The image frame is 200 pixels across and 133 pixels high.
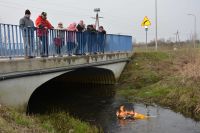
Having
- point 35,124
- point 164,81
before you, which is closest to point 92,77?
point 164,81

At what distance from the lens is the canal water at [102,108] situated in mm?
12211

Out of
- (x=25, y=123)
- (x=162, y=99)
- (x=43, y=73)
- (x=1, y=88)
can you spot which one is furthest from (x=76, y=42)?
(x=25, y=123)

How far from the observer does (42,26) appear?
13.7 meters

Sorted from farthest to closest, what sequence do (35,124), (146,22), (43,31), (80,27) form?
(146,22) → (80,27) → (43,31) → (35,124)

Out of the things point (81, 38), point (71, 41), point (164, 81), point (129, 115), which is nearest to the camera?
point (129, 115)

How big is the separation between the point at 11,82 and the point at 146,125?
4.81 m

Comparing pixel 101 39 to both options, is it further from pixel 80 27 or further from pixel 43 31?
pixel 43 31

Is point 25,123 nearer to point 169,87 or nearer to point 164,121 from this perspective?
point 164,121

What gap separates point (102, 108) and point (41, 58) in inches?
157

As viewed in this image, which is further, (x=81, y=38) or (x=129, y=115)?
(x=81, y=38)

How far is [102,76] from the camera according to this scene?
906 inches

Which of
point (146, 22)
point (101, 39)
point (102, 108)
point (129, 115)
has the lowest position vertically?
point (102, 108)

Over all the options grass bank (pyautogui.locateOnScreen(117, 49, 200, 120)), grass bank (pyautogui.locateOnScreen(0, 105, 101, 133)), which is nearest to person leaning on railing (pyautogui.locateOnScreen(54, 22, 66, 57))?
grass bank (pyautogui.locateOnScreen(0, 105, 101, 133))

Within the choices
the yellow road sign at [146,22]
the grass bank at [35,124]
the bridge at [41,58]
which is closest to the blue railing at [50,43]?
the bridge at [41,58]
